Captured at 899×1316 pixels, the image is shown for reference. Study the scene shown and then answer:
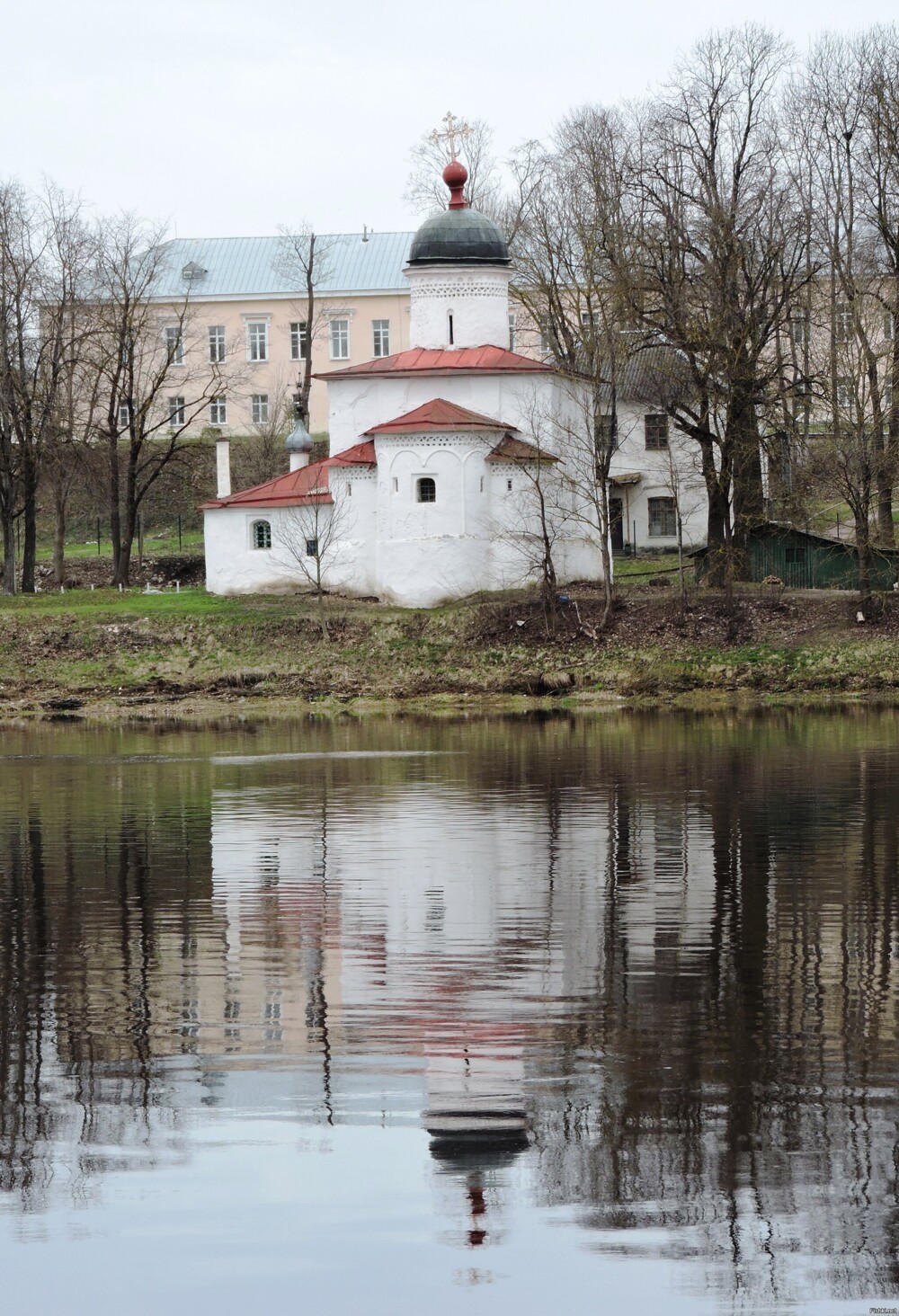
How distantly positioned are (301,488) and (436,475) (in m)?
4.85

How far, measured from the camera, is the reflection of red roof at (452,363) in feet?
165

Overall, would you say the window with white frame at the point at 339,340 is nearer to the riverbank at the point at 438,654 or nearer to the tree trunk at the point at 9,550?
the tree trunk at the point at 9,550

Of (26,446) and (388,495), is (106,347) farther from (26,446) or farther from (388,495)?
(388,495)

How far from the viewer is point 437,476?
161 feet

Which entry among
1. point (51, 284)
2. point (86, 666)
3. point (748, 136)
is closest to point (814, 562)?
point (748, 136)

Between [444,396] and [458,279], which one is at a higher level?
[458,279]

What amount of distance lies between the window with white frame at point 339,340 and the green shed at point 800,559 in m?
32.6

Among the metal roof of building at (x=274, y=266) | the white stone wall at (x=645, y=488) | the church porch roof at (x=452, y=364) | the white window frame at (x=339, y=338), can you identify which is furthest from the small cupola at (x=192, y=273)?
the church porch roof at (x=452, y=364)

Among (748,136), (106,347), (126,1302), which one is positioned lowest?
(126,1302)

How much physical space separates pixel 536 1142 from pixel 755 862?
834 cm

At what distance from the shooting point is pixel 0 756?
3027cm

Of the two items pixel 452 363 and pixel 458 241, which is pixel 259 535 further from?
pixel 458 241

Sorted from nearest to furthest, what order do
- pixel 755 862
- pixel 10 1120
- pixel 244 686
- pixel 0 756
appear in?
pixel 10 1120, pixel 755 862, pixel 0 756, pixel 244 686

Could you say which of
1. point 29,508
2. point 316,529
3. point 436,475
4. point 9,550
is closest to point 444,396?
point 436,475
